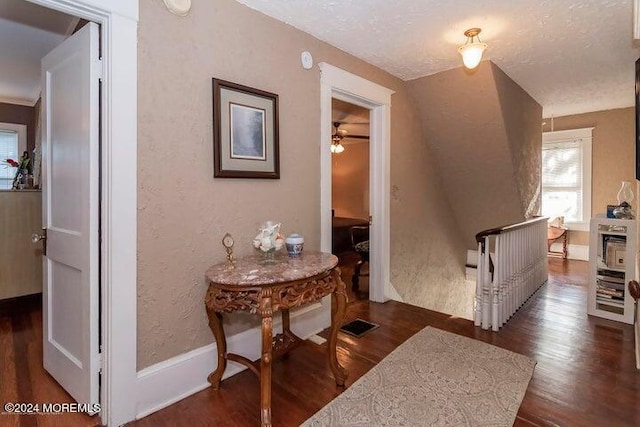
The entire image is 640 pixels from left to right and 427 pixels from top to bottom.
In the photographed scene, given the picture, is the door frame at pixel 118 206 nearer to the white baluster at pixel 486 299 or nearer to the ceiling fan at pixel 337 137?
the white baluster at pixel 486 299

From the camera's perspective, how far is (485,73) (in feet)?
→ 10.1

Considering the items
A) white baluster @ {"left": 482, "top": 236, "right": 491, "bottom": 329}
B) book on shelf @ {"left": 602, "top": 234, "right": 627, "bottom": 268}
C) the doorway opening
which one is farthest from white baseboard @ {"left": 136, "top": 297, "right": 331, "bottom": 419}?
book on shelf @ {"left": 602, "top": 234, "right": 627, "bottom": 268}

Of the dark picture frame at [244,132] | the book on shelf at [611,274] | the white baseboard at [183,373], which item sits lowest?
the white baseboard at [183,373]

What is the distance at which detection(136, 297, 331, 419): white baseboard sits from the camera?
1.73m

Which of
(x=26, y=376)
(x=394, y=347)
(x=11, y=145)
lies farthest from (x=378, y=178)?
(x=11, y=145)

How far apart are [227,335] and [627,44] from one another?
12.4ft

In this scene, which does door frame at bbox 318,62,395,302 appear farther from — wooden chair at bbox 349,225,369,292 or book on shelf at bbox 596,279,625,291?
book on shelf at bbox 596,279,625,291

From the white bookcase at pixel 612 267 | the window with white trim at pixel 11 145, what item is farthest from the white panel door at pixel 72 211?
the white bookcase at pixel 612 267

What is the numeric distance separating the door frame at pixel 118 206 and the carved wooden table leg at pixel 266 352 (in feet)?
2.25

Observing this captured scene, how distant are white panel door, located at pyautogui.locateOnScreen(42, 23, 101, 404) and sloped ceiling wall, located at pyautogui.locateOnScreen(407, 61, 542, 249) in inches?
119

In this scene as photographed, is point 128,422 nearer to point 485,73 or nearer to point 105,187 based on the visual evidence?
point 105,187

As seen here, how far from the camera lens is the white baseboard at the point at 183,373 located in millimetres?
1729

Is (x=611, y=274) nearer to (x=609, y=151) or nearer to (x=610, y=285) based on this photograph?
(x=610, y=285)

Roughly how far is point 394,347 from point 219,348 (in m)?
1.28
